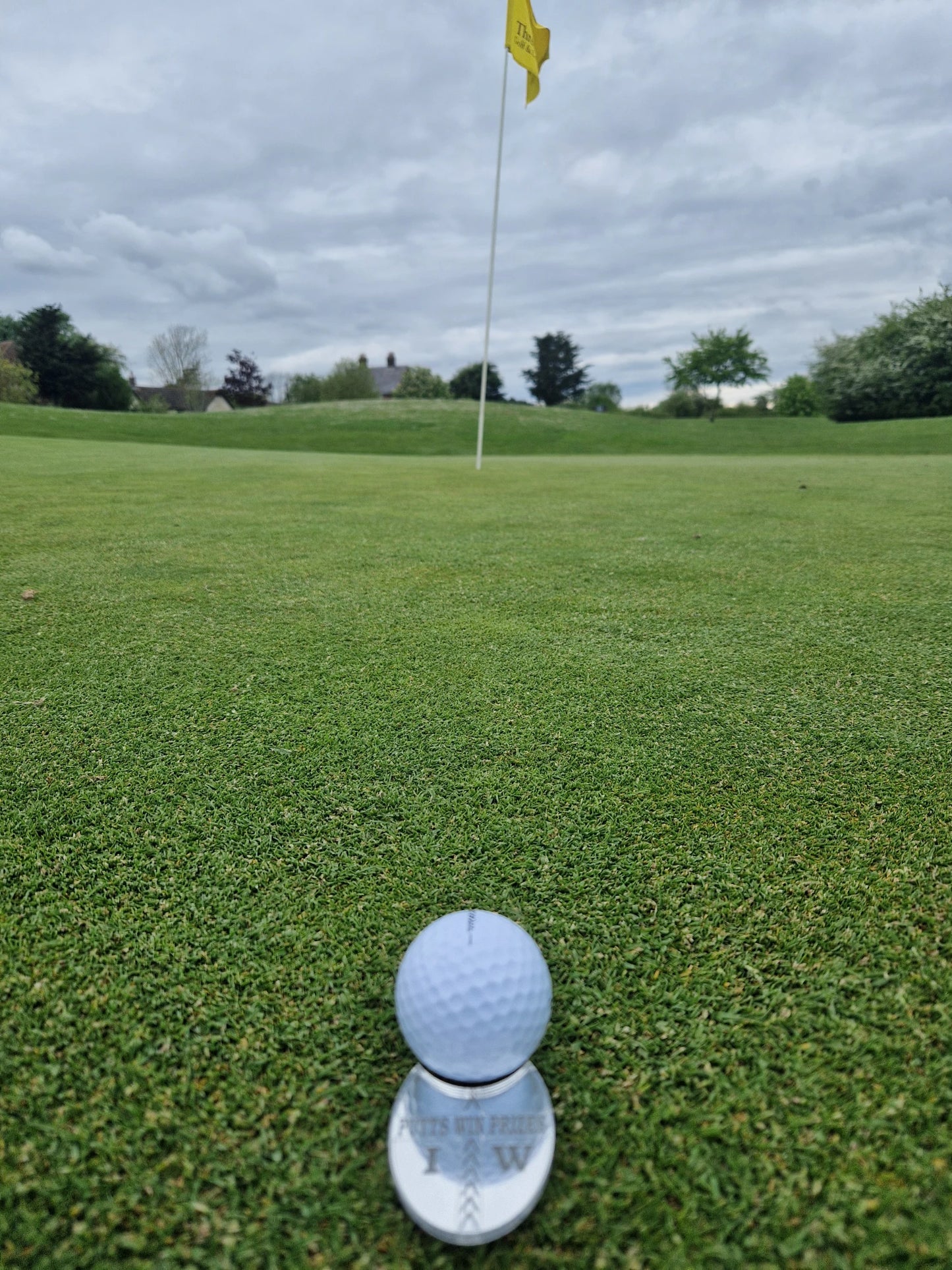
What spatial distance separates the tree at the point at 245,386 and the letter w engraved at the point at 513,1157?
67.4 m

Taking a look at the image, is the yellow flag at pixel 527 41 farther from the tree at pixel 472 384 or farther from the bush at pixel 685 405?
the tree at pixel 472 384

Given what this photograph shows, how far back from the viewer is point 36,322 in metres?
36.4

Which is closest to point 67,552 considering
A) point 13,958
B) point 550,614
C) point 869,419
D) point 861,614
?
point 550,614

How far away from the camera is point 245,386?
2500 inches

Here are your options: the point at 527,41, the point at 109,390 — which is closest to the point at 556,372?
the point at 109,390

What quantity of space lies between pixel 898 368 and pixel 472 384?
3445 cm

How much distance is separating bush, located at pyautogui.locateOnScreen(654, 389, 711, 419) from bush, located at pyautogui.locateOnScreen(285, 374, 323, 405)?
26.6 meters

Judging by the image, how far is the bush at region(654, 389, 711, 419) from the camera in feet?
130

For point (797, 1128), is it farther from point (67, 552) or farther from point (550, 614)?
point (67, 552)

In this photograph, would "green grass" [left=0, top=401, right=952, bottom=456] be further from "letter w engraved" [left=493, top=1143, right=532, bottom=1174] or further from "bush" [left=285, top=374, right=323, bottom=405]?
"bush" [left=285, top=374, right=323, bottom=405]

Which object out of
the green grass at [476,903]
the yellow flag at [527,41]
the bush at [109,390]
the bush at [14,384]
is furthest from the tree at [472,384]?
the green grass at [476,903]

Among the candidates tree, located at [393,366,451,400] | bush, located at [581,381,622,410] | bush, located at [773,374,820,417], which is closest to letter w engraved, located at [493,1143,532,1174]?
bush, located at [773,374,820,417]

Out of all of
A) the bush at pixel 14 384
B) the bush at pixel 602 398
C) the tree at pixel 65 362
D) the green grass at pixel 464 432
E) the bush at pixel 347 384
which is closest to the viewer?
the green grass at pixel 464 432

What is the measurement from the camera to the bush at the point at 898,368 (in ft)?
86.4
